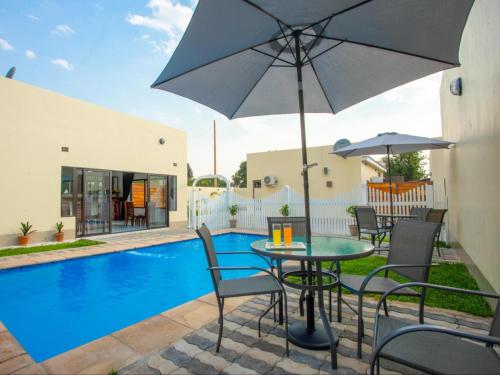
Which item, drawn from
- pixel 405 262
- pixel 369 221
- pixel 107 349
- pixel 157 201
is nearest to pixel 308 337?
pixel 405 262

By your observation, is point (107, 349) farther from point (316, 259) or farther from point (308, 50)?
point (308, 50)

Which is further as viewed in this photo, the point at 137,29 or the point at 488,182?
the point at 137,29

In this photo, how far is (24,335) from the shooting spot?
2.96 m

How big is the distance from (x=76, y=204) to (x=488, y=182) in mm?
9448

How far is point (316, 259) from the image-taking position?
1.93m

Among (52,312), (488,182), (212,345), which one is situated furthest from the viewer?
(52,312)

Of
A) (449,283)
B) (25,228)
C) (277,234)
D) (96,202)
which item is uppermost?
(96,202)

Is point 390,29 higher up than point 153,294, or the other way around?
point 390,29

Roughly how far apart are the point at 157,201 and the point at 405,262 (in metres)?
9.87

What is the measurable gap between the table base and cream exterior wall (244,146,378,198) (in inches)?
406

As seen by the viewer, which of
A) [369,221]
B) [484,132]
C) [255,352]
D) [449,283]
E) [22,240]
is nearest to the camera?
[255,352]

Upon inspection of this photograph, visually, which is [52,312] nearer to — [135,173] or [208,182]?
Answer: [135,173]

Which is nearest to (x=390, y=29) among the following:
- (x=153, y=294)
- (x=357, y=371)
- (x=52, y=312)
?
(x=357, y=371)

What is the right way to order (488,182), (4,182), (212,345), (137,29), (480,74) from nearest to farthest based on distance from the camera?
(212,345) < (488,182) < (480,74) < (4,182) < (137,29)
